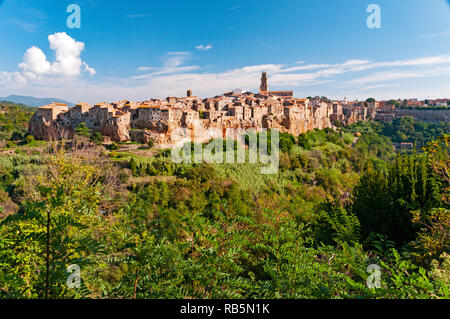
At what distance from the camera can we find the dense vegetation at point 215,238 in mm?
2031

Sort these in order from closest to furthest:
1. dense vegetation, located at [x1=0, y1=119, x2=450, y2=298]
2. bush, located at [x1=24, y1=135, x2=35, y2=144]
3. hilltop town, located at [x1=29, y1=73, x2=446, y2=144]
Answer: dense vegetation, located at [x1=0, y1=119, x2=450, y2=298] < bush, located at [x1=24, y1=135, x2=35, y2=144] < hilltop town, located at [x1=29, y1=73, x2=446, y2=144]

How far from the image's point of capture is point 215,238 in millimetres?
2697

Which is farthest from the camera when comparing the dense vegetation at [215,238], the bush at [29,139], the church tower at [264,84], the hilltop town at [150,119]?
the church tower at [264,84]

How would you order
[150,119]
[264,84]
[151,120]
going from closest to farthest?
[151,120] < [150,119] < [264,84]

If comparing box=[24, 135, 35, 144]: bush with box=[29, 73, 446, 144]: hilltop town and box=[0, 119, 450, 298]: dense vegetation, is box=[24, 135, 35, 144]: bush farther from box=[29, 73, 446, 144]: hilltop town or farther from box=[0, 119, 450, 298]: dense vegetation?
box=[0, 119, 450, 298]: dense vegetation

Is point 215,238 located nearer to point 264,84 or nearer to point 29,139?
point 29,139

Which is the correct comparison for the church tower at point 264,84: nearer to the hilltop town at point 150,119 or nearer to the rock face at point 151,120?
the hilltop town at point 150,119

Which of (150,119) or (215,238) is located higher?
(150,119)

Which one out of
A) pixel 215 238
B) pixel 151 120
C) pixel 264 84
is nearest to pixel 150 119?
pixel 151 120

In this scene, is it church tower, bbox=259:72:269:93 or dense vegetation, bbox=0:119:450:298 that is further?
church tower, bbox=259:72:269:93

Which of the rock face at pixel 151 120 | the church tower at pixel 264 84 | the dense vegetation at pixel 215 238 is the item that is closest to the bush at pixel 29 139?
the rock face at pixel 151 120

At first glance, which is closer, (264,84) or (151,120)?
(151,120)

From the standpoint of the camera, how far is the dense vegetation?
2031 mm

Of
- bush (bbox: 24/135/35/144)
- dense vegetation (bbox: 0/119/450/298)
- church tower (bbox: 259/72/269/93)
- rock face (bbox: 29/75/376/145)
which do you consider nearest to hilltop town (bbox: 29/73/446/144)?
rock face (bbox: 29/75/376/145)
